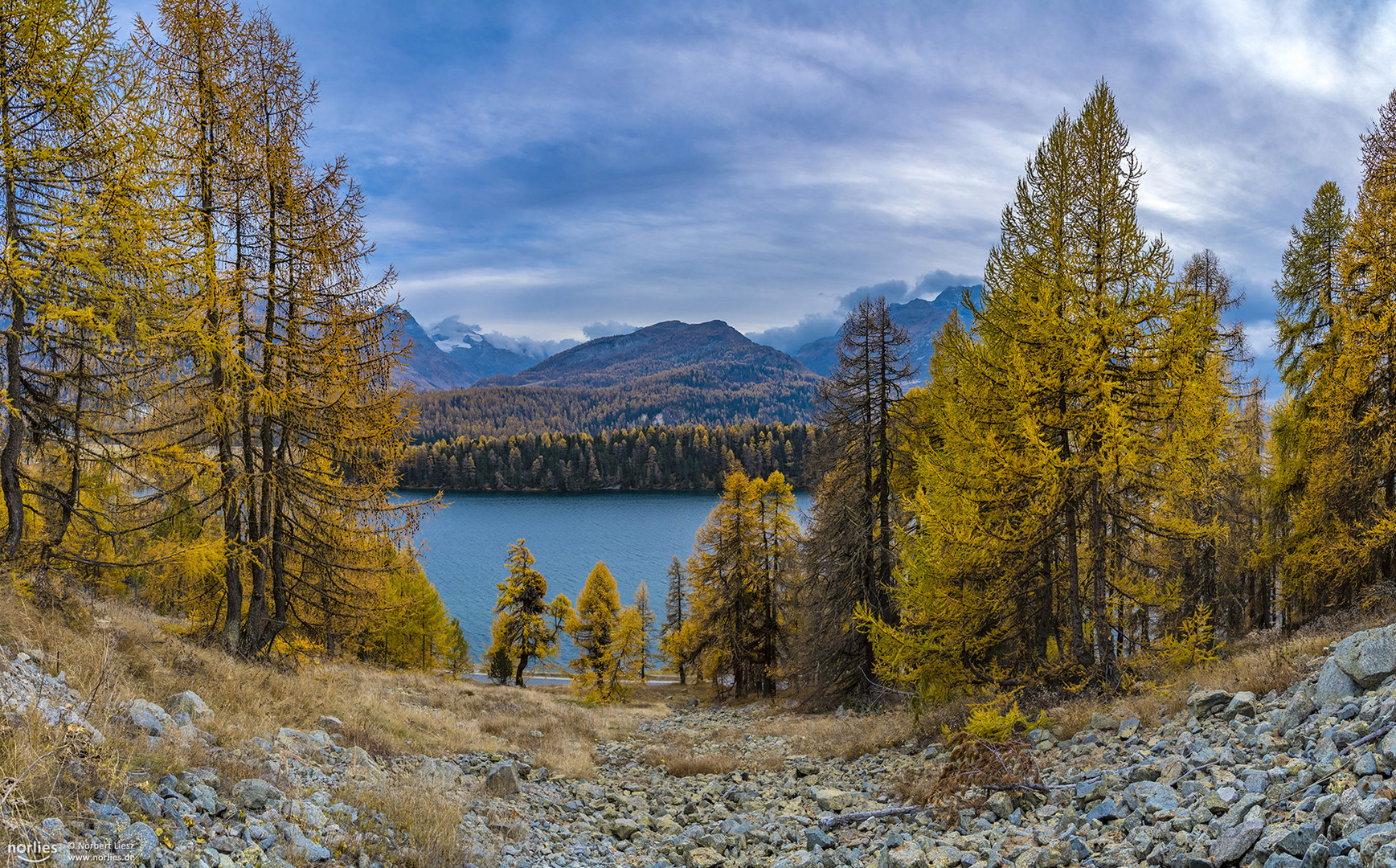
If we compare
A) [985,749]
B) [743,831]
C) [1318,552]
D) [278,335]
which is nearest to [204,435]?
[278,335]

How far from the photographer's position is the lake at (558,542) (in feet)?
192

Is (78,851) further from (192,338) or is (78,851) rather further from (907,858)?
(192,338)

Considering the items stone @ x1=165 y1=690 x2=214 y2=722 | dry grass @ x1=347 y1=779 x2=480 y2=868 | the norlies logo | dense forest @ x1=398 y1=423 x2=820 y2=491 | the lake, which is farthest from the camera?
dense forest @ x1=398 y1=423 x2=820 y2=491

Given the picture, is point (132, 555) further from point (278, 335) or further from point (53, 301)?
point (53, 301)

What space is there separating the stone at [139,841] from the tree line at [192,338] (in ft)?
15.7

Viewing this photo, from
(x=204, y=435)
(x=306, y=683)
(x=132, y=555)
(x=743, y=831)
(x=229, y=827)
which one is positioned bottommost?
(x=743, y=831)

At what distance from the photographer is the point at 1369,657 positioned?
5.82 metres

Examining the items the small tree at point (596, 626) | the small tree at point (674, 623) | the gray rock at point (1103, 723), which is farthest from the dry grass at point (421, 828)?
the small tree at point (674, 623)

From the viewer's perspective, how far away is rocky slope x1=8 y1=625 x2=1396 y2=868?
13.5ft

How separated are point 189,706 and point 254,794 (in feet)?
7.57

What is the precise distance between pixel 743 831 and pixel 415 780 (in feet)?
12.6

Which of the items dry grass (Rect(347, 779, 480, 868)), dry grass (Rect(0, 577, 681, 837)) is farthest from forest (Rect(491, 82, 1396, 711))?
dry grass (Rect(0, 577, 681, 837))

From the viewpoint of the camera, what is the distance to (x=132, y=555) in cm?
1043

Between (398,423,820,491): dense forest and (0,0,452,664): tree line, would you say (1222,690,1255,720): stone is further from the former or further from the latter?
(398,423,820,491): dense forest
